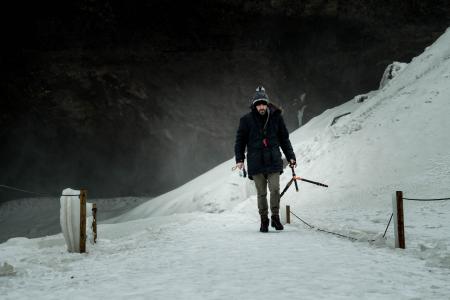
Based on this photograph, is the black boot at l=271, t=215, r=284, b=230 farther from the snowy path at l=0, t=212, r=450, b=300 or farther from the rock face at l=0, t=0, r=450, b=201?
the rock face at l=0, t=0, r=450, b=201

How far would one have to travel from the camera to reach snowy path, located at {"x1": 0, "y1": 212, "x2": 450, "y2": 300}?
7.23 feet

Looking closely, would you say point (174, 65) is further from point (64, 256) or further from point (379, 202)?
point (64, 256)

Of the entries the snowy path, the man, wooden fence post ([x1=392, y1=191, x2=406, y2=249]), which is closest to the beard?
the man

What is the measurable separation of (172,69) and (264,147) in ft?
68.3

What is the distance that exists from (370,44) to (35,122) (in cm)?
2412

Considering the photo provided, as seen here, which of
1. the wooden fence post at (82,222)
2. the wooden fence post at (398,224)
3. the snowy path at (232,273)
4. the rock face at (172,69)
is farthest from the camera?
the rock face at (172,69)

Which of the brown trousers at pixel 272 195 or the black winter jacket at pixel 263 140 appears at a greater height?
the black winter jacket at pixel 263 140

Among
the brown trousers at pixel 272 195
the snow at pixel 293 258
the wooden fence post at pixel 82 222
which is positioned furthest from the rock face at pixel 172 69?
the wooden fence post at pixel 82 222

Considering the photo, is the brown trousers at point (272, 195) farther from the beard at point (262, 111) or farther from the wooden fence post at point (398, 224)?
the wooden fence post at point (398, 224)

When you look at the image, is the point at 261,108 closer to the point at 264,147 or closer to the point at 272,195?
the point at 264,147

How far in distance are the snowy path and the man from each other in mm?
1273

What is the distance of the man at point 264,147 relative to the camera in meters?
5.43

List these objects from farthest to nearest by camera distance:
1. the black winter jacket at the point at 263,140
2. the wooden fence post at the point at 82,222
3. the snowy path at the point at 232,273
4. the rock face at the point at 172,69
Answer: the rock face at the point at 172,69, the black winter jacket at the point at 263,140, the wooden fence post at the point at 82,222, the snowy path at the point at 232,273

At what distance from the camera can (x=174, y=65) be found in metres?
25.0
